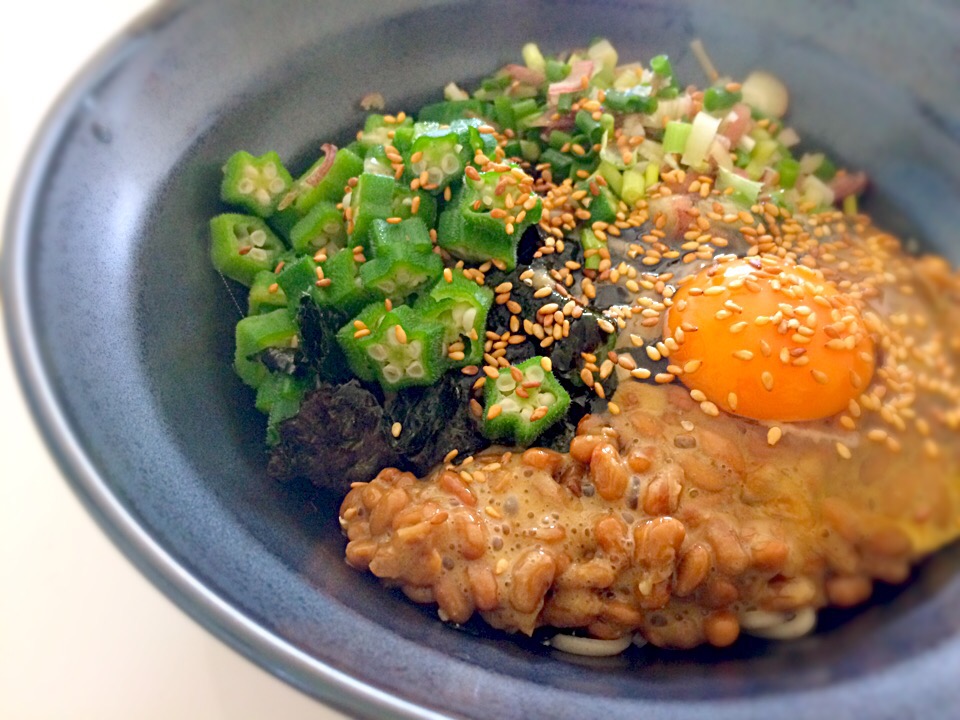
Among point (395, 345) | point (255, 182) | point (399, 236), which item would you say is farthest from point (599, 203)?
point (255, 182)

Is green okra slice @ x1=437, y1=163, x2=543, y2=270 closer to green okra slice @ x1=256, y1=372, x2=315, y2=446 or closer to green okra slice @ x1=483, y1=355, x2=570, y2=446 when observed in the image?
green okra slice @ x1=483, y1=355, x2=570, y2=446

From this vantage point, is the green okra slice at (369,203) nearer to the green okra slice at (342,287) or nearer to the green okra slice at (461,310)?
the green okra slice at (342,287)

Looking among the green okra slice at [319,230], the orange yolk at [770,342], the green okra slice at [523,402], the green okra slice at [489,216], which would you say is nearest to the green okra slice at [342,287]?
the green okra slice at [319,230]

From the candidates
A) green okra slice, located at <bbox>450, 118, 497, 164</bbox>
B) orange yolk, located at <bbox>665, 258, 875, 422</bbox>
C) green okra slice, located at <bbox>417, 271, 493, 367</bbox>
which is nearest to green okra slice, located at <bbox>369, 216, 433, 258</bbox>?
green okra slice, located at <bbox>417, 271, 493, 367</bbox>

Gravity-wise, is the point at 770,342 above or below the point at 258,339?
above

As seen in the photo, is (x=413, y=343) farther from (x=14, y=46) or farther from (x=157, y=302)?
(x=14, y=46)

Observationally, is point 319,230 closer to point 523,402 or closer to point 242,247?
point 242,247
